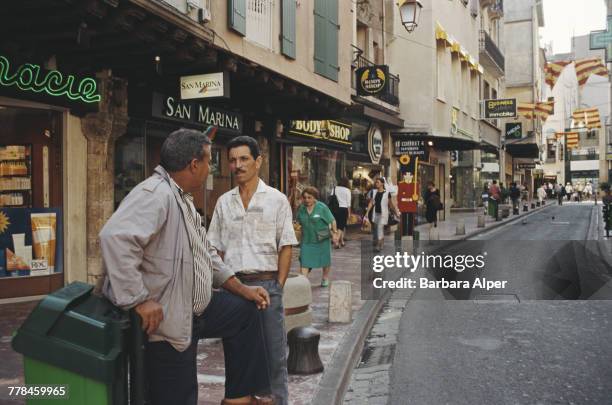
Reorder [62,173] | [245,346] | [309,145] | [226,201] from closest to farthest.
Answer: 1. [245,346]
2. [226,201]
3. [62,173]
4. [309,145]

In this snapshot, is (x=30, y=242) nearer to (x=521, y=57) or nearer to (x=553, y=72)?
(x=521, y=57)

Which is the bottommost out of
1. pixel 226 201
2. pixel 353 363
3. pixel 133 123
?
pixel 353 363

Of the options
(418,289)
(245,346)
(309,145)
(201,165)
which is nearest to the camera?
(201,165)

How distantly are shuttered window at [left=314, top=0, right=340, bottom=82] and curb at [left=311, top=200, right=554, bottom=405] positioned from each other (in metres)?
7.86

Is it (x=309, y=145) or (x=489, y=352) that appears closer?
(x=489, y=352)

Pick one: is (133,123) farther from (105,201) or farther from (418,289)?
(418,289)

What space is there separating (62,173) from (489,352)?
6566mm

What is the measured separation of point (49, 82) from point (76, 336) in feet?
23.0

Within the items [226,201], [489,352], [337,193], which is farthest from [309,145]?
[226,201]

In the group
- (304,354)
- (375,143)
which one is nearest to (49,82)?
(304,354)

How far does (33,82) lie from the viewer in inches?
332

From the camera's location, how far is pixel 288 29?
13.3 metres

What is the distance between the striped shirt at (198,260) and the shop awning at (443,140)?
22.5 metres

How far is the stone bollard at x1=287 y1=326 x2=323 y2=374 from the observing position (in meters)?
5.20
